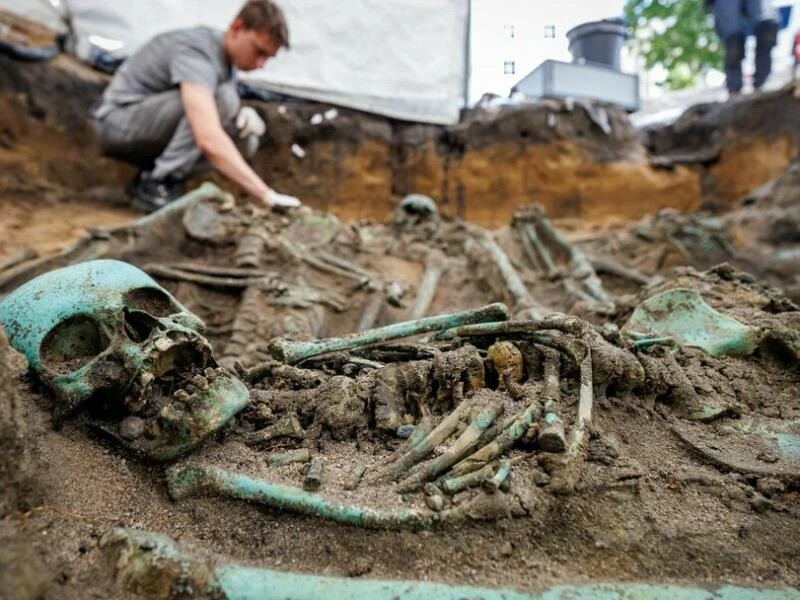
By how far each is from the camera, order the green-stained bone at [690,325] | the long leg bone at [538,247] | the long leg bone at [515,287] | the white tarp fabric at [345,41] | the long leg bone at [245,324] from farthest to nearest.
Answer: the white tarp fabric at [345,41] < the long leg bone at [538,247] < the long leg bone at [515,287] < the long leg bone at [245,324] < the green-stained bone at [690,325]

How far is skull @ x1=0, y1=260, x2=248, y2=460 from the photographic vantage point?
1.37m

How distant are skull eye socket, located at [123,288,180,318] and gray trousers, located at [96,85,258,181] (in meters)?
3.00

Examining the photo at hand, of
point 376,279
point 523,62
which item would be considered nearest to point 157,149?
point 376,279

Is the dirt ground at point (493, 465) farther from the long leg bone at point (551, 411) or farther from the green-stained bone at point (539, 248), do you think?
the green-stained bone at point (539, 248)

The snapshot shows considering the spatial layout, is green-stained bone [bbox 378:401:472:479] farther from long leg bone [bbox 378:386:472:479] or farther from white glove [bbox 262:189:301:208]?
white glove [bbox 262:189:301:208]

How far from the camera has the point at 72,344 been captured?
1.47 meters

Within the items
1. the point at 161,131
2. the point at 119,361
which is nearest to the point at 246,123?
the point at 161,131

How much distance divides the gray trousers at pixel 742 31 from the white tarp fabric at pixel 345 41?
3225 millimetres

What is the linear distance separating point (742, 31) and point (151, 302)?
7552mm

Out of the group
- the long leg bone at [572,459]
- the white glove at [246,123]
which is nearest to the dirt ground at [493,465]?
the long leg bone at [572,459]

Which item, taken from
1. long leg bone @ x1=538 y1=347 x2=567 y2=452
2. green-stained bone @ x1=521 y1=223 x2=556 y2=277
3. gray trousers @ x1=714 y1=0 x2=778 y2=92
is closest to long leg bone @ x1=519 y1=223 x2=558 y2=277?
green-stained bone @ x1=521 y1=223 x2=556 y2=277

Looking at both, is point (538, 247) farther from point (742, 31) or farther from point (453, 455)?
point (742, 31)

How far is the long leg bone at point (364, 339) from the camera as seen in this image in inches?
70.1

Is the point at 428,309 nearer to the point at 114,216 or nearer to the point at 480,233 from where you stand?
the point at 480,233
